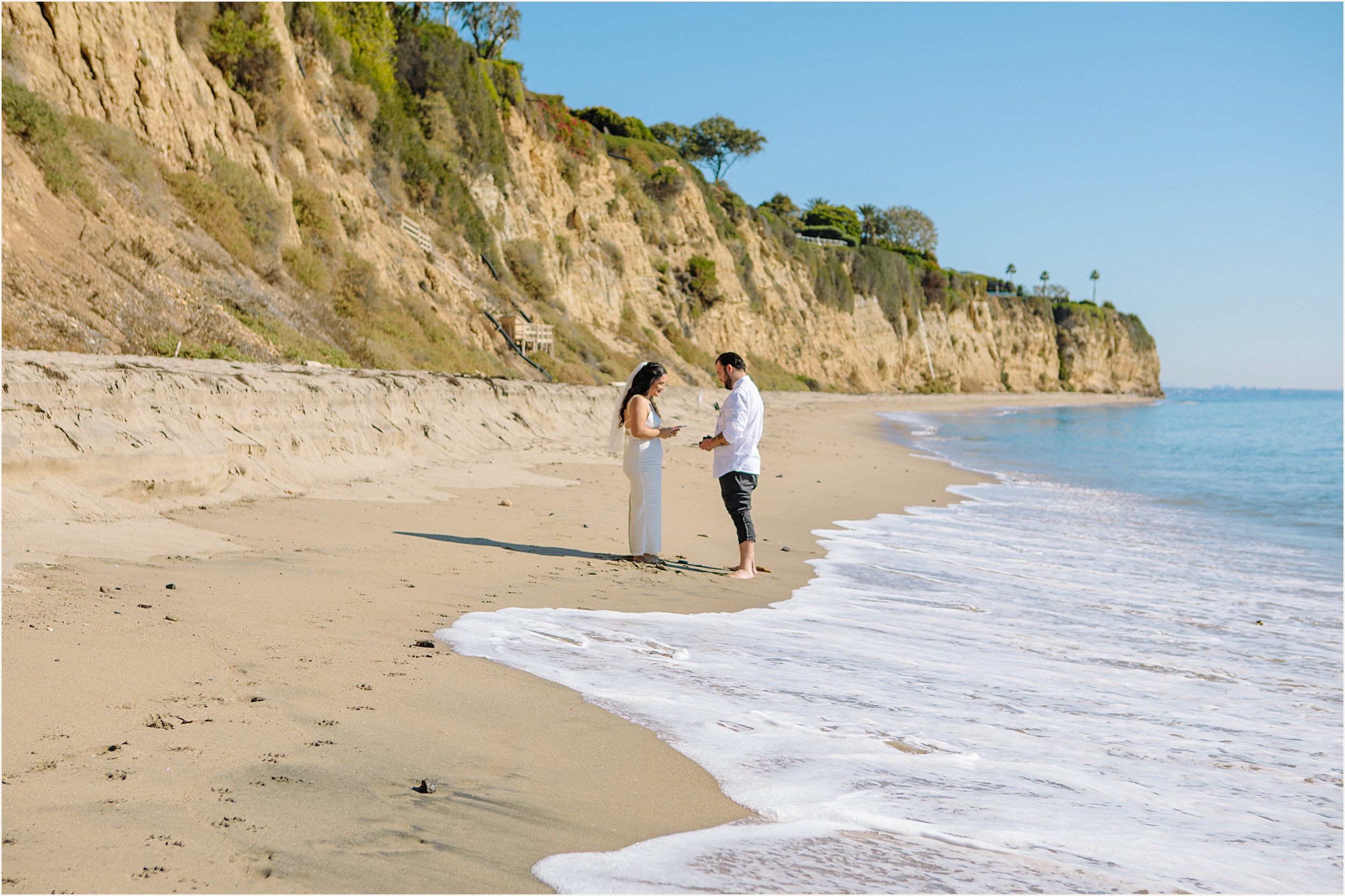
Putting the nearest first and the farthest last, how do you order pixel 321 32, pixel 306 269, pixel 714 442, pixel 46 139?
pixel 714 442 < pixel 46 139 < pixel 306 269 < pixel 321 32

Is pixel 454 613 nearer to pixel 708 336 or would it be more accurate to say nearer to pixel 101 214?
pixel 101 214

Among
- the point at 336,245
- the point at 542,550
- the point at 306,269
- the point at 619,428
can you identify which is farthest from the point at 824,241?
the point at 542,550

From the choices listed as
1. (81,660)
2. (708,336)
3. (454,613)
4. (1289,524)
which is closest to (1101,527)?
(1289,524)

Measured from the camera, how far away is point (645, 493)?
6.26 meters

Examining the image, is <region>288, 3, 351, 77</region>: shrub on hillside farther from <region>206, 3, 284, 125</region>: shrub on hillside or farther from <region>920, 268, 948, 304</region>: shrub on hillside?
<region>920, 268, 948, 304</region>: shrub on hillside

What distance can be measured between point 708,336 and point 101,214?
3177 centimetres

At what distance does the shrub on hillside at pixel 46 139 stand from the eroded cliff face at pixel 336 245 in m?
0.15

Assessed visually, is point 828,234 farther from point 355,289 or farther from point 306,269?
point 306,269

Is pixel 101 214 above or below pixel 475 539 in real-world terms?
above

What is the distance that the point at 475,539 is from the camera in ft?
20.6

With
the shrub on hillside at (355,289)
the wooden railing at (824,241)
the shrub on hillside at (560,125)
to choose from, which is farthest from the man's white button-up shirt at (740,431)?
the wooden railing at (824,241)

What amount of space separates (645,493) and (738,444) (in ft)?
2.59

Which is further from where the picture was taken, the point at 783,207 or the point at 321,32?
the point at 783,207

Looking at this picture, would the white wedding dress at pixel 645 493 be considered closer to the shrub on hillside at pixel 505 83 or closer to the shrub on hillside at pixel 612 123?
the shrub on hillside at pixel 505 83
